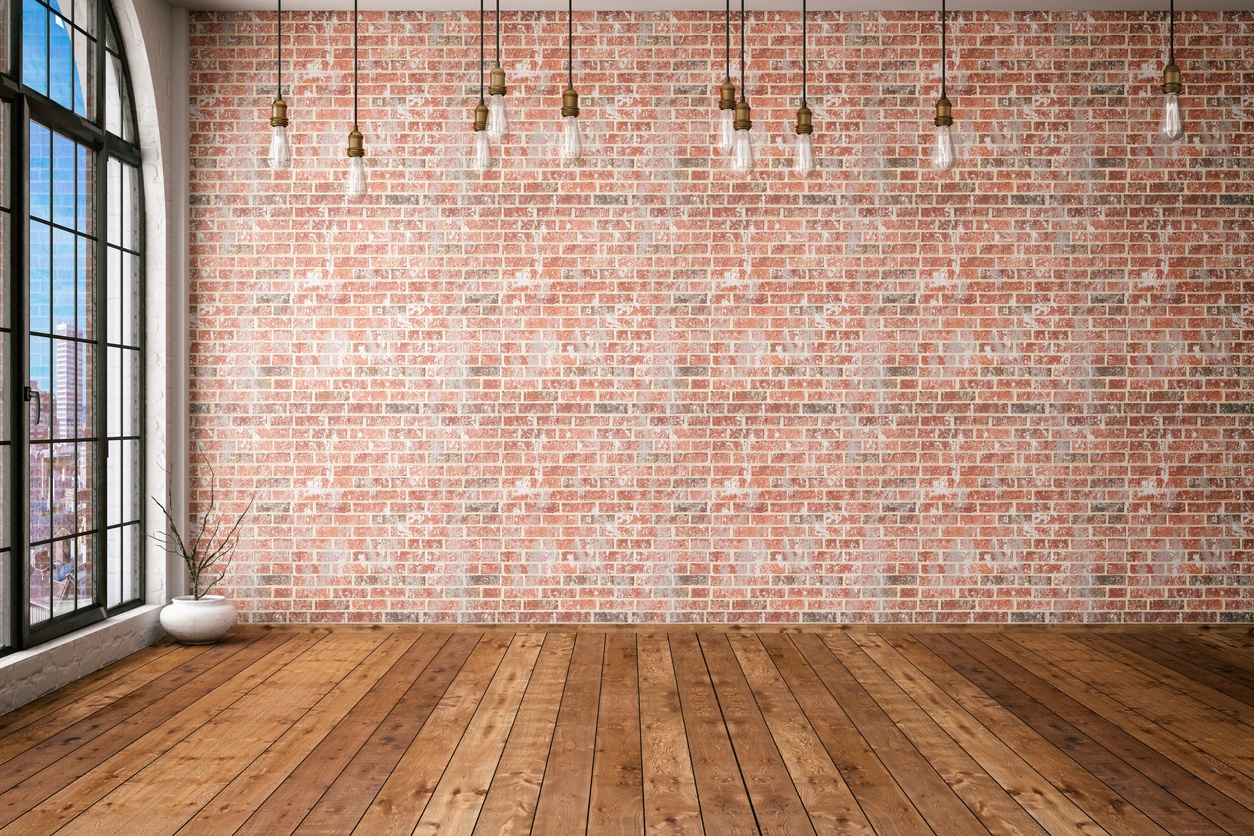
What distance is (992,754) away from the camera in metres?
3.16

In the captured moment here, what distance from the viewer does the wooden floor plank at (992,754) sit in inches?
105

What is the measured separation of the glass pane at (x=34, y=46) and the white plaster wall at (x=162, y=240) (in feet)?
1.95

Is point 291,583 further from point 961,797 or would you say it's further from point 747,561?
point 961,797

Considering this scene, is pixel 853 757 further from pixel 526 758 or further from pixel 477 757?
pixel 477 757

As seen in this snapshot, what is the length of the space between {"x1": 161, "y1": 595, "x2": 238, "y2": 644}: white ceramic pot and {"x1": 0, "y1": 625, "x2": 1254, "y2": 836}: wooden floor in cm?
10

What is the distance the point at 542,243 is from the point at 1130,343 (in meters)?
3.23

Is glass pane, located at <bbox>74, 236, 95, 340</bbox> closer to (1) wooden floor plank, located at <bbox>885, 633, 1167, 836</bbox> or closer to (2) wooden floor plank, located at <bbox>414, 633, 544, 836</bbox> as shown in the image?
(2) wooden floor plank, located at <bbox>414, 633, 544, 836</bbox>

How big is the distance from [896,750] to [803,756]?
1.09ft

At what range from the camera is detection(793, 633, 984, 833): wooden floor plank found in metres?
2.69

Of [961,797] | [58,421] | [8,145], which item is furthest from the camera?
[58,421]

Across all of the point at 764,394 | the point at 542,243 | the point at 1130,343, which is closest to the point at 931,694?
the point at 764,394

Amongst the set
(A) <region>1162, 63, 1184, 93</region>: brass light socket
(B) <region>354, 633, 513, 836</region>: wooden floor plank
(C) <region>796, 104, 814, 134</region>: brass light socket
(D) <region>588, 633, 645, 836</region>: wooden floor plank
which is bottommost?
(D) <region>588, 633, 645, 836</region>: wooden floor plank

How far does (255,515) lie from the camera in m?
5.10

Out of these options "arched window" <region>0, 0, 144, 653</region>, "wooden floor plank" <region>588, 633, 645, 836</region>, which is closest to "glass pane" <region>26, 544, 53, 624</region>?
"arched window" <region>0, 0, 144, 653</region>
